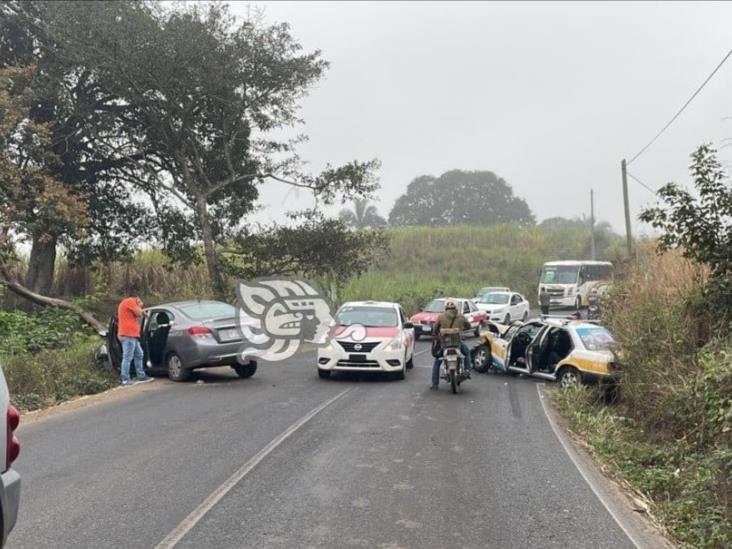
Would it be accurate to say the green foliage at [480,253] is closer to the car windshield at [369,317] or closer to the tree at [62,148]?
the tree at [62,148]

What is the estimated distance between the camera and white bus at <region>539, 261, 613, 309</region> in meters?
36.5

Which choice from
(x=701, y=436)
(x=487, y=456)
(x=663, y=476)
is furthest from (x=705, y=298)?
(x=487, y=456)

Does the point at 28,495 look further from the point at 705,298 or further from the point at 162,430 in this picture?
the point at 705,298

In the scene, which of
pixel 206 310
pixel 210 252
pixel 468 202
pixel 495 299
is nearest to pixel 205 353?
pixel 206 310

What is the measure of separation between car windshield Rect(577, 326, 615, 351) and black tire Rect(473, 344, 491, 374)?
356cm

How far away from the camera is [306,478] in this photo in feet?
21.4

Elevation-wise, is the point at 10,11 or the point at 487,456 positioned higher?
the point at 10,11

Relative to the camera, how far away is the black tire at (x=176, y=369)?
13375 millimetres

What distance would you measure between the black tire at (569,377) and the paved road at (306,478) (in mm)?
1109

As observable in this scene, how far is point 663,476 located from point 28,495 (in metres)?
6.16

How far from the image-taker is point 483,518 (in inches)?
214

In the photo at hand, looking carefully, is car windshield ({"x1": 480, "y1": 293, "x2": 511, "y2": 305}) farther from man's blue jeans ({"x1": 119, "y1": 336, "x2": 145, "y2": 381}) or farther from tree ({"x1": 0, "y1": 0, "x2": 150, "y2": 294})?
man's blue jeans ({"x1": 119, "y1": 336, "x2": 145, "y2": 381})

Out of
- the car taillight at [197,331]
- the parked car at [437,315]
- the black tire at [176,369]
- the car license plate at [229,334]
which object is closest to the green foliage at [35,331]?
the black tire at [176,369]

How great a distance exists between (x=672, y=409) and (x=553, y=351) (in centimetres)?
496
